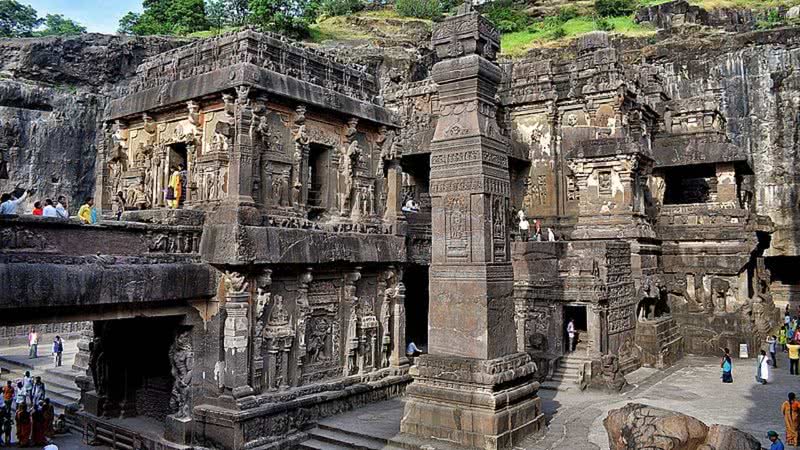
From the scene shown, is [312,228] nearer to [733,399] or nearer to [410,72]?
[733,399]

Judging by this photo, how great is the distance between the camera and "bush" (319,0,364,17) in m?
58.9

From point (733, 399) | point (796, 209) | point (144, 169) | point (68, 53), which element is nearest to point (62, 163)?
point (68, 53)

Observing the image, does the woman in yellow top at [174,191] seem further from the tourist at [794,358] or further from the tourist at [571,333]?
the tourist at [794,358]

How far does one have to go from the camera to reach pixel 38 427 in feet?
42.5

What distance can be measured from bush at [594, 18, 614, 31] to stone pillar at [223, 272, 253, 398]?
142ft

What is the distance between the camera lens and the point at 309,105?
12.9 metres

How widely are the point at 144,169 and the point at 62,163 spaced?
19266 mm

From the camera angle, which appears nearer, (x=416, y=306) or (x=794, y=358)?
(x=794, y=358)

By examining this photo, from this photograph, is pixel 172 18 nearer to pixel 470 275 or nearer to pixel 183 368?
pixel 183 368

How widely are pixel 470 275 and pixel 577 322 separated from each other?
432 inches

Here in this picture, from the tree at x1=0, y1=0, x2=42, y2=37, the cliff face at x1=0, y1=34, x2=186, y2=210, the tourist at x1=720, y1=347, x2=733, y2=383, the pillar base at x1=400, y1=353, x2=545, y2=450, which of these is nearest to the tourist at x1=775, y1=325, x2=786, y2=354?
the tourist at x1=720, y1=347, x2=733, y2=383

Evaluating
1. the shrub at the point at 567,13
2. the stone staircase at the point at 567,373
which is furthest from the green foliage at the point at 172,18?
the stone staircase at the point at 567,373

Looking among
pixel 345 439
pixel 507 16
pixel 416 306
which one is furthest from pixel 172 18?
pixel 345 439

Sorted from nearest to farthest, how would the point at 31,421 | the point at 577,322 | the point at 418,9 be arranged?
1. the point at 31,421
2. the point at 577,322
3. the point at 418,9
